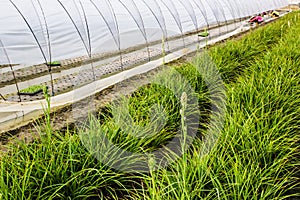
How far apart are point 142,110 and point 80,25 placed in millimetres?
4880

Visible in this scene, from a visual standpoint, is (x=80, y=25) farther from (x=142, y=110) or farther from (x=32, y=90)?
(x=142, y=110)

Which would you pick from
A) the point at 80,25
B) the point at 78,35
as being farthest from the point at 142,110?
the point at 80,25

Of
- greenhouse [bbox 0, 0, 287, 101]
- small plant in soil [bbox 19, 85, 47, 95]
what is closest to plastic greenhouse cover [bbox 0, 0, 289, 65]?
greenhouse [bbox 0, 0, 287, 101]

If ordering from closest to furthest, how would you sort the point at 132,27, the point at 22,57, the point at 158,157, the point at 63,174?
the point at 63,174 → the point at 158,157 → the point at 22,57 → the point at 132,27

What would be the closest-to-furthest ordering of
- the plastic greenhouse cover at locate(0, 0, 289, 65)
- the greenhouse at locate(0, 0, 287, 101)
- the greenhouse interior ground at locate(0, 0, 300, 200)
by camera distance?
the greenhouse interior ground at locate(0, 0, 300, 200)
the plastic greenhouse cover at locate(0, 0, 289, 65)
the greenhouse at locate(0, 0, 287, 101)

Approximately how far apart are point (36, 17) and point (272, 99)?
5.58m

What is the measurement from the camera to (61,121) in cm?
416

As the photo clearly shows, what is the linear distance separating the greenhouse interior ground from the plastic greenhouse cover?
0.03 m

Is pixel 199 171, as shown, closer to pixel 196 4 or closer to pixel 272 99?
pixel 272 99

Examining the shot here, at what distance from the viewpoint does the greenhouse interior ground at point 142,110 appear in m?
2.52

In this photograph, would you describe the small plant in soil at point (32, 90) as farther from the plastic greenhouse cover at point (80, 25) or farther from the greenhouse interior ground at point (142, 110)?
the plastic greenhouse cover at point (80, 25)

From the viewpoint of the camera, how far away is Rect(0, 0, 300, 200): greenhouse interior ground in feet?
8.25

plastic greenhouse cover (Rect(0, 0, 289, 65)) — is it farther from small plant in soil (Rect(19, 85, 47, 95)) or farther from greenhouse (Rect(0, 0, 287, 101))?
small plant in soil (Rect(19, 85, 47, 95))

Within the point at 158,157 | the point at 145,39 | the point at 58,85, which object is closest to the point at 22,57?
the point at 58,85
